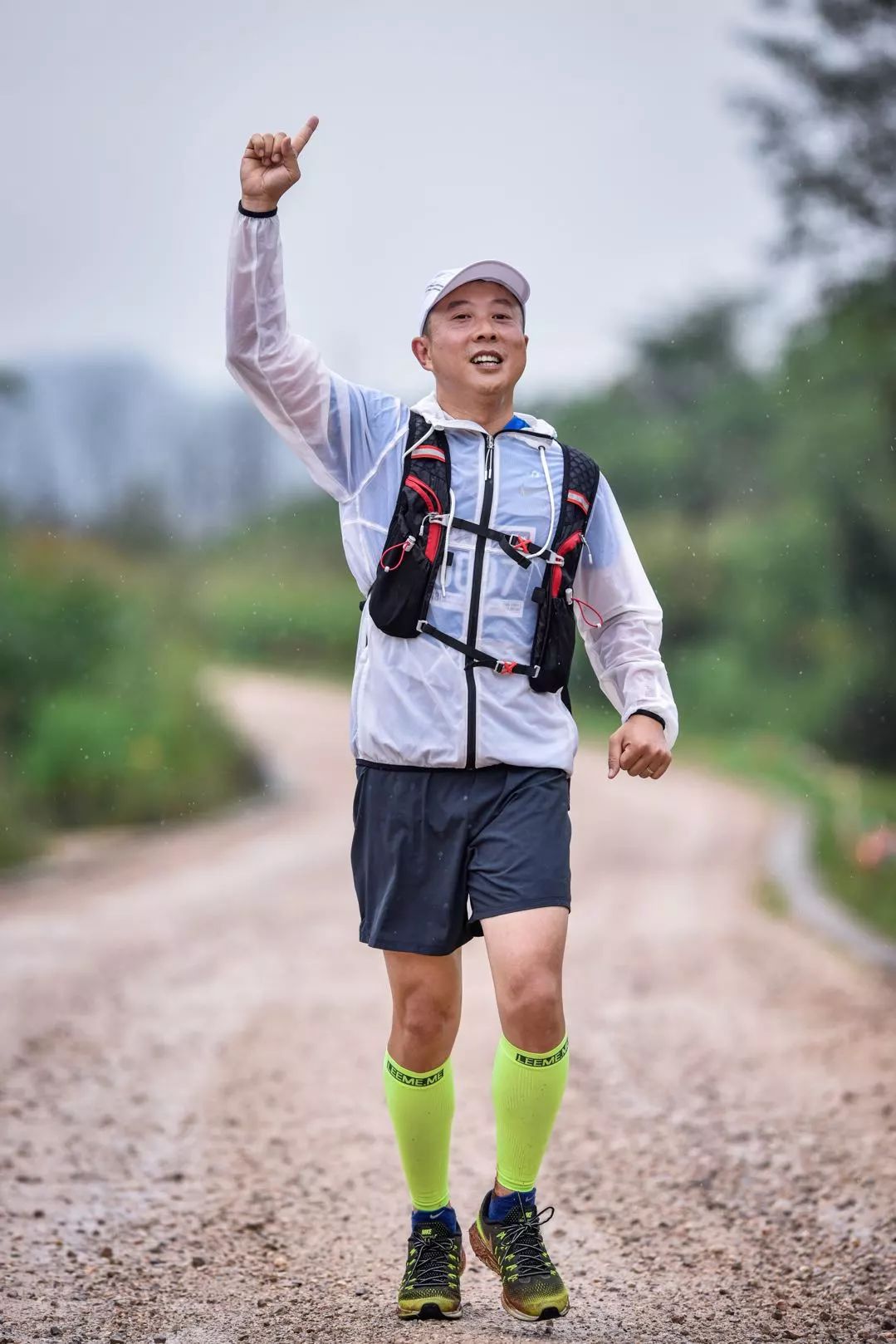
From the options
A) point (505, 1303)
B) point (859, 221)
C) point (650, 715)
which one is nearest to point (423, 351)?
point (650, 715)

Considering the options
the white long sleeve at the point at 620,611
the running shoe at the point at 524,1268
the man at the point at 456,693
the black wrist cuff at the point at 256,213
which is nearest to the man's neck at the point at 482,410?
the man at the point at 456,693

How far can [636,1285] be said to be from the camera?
4.06m

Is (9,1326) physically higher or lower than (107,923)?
higher

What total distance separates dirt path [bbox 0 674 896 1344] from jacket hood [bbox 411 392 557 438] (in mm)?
1740

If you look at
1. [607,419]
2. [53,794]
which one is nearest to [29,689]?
[53,794]

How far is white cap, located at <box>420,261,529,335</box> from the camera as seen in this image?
3617 mm

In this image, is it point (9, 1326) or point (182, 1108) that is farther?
A: point (182, 1108)

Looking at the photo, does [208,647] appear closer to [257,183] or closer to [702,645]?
[702,645]

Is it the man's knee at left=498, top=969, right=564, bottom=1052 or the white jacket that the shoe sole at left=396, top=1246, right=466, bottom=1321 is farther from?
the white jacket

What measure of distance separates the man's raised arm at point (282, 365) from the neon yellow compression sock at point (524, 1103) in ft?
3.81

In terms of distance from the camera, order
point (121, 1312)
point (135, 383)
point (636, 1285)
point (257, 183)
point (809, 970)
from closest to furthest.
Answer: point (257, 183) → point (121, 1312) → point (636, 1285) → point (809, 970) → point (135, 383)

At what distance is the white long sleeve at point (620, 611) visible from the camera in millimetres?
3711

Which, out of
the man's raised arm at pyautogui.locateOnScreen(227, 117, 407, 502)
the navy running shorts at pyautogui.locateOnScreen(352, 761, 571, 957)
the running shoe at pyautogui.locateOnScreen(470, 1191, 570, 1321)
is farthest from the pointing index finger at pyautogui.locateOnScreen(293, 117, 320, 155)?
the running shoe at pyautogui.locateOnScreen(470, 1191, 570, 1321)

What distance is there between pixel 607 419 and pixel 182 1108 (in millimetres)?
39002
